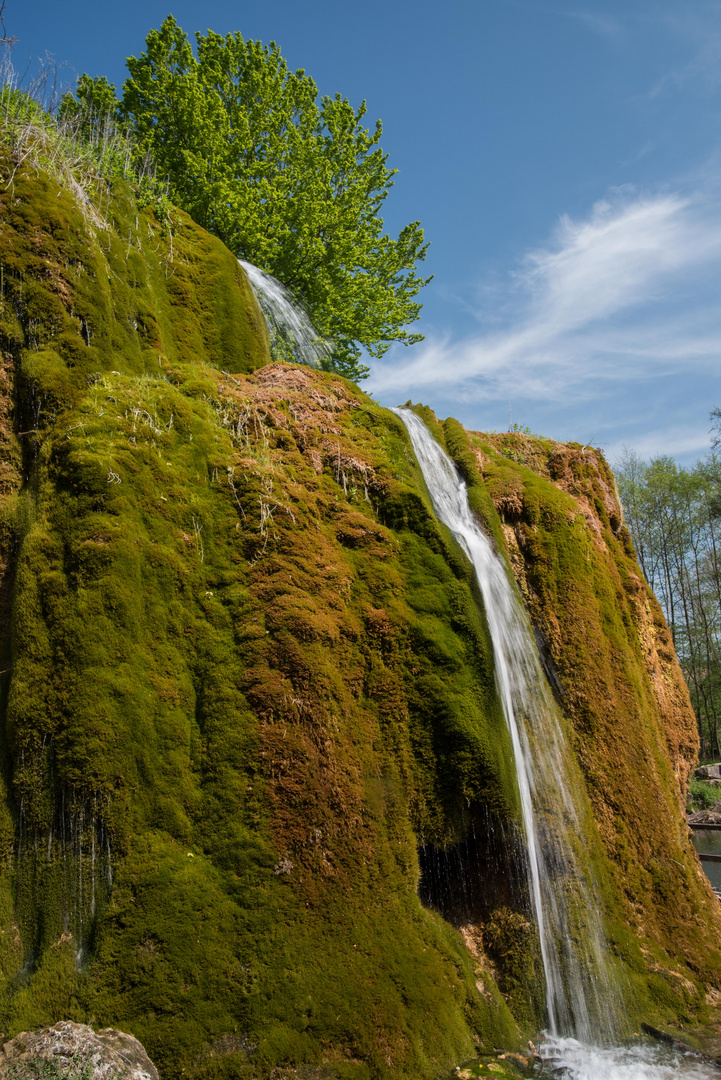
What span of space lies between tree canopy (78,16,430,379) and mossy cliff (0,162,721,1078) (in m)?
7.73

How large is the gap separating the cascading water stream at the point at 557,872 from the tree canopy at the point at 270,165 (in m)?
10.5

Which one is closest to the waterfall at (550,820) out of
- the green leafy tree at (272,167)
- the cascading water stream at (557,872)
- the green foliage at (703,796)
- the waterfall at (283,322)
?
the cascading water stream at (557,872)

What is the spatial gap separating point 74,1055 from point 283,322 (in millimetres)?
10908

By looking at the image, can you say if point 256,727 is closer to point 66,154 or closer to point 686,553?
point 66,154

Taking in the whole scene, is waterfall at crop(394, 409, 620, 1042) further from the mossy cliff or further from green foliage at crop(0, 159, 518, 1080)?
green foliage at crop(0, 159, 518, 1080)

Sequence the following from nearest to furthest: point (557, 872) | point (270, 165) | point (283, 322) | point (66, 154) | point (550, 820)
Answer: point (557, 872), point (550, 820), point (66, 154), point (283, 322), point (270, 165)

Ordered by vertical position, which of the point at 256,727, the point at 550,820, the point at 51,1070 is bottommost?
the point at 51,1070

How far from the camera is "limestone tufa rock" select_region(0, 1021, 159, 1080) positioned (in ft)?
11.4

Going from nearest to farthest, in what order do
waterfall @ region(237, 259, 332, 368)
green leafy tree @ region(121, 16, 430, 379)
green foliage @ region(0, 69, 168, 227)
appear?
green foliage @ region(0, 69, 168, 227) < waterfall @ region(237, 259, 332, 368) < green leafy tree @ region(121, 16, 430, 379)

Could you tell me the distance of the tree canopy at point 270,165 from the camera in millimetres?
15523

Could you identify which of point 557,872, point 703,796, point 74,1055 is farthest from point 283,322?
point 703,796

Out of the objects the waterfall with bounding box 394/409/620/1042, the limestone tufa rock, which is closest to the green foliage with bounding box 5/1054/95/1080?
the limestone tufa rock

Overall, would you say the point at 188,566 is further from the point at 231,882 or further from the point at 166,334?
the point at 166,334

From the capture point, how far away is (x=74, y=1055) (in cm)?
356
